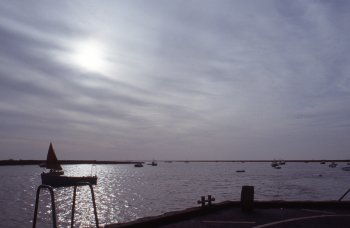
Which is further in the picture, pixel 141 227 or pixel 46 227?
pixel 46 227

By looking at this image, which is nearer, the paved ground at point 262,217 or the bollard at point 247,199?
the paved ground at point 262,217

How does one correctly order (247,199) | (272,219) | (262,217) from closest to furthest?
(272,219), (262,217), (247,199)

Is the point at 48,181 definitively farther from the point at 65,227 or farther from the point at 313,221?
the point at 313,221

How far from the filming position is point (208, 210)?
17922 millimetres

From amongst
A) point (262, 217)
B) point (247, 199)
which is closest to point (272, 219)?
point (262, 217)

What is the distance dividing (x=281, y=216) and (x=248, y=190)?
2183mm

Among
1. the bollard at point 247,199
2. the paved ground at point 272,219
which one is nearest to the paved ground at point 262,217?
the paved ground at point 272,219

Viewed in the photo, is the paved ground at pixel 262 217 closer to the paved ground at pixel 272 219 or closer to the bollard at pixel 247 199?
the paved ground at pixel 272 219

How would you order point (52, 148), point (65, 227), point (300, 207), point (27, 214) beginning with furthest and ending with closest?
point (52, 148), point (27, 214), point (65, 227), point (300, 207)

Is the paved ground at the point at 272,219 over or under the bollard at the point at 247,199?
under

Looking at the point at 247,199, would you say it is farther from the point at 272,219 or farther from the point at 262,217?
the point at 272,219

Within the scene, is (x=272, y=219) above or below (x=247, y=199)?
below

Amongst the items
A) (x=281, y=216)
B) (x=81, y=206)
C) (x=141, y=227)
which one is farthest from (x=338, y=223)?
(x=81, y=206)

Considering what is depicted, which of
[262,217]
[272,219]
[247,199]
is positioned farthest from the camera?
[247,199]
